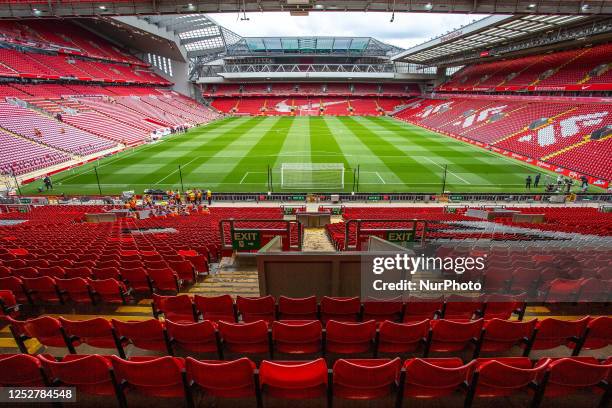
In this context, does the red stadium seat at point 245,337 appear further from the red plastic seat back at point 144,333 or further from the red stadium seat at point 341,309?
the red stadium seat at point 341,309

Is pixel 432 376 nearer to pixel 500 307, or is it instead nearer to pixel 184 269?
pixel 500 307

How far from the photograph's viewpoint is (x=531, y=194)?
21734 millimetres

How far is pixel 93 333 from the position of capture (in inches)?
163

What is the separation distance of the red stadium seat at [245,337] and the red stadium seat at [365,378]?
3.46 feet

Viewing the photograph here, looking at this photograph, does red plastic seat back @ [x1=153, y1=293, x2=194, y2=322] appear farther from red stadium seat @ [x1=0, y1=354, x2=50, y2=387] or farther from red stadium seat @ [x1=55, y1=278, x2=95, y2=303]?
A: red stadium seat @ [x1=55, y1=278, x2=95, y2=303]

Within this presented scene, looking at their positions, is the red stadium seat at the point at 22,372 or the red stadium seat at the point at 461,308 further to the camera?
the red stadium seat at the point at 461,308

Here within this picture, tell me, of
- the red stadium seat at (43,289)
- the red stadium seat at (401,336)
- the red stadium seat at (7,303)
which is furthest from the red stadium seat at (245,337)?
the red stadium seat at (7,303)

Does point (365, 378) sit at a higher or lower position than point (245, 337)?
higher

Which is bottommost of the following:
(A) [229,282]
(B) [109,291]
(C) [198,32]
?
(A) [229,282]

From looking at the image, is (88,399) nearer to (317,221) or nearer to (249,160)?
(317,221)

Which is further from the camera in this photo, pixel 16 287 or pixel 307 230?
pixel 307 230

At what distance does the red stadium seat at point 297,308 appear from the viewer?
466cm

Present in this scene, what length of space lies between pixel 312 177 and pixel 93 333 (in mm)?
22211

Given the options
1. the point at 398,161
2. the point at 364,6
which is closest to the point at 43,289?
the point at 364,6
